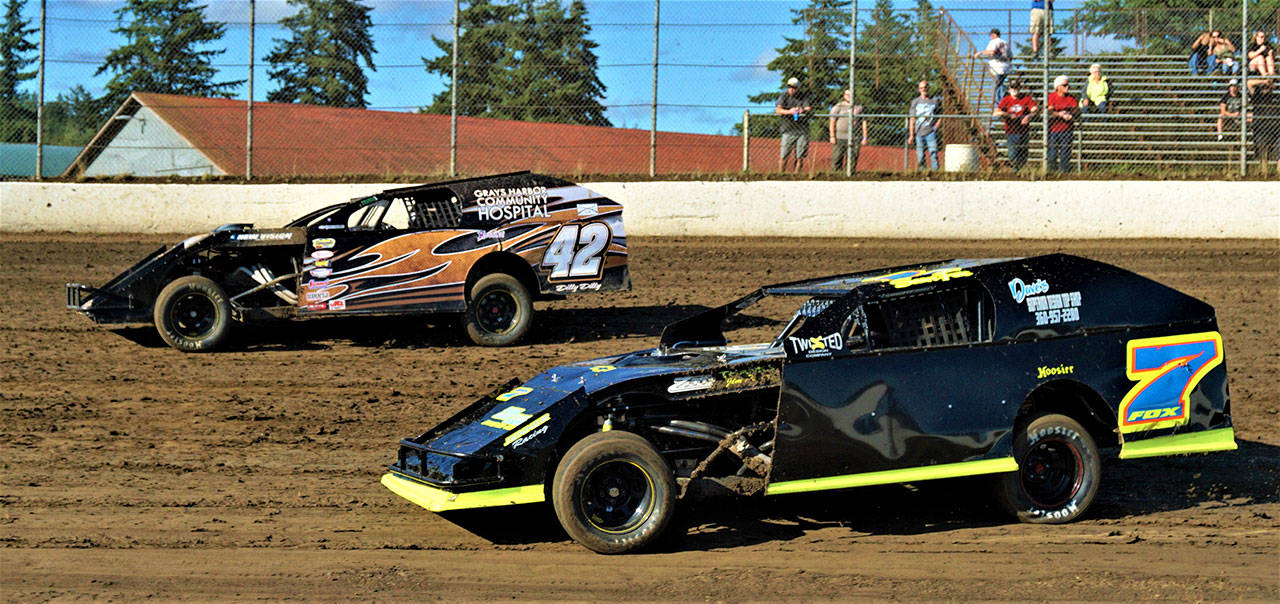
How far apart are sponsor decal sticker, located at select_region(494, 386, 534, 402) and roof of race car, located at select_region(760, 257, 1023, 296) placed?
1489mm

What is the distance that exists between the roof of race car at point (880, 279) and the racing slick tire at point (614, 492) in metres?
1.39

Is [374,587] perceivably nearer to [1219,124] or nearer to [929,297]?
[929,297]

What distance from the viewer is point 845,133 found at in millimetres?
16250

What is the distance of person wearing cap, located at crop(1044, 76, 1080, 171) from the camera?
1596 centimetres

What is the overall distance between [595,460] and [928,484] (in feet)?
7.97

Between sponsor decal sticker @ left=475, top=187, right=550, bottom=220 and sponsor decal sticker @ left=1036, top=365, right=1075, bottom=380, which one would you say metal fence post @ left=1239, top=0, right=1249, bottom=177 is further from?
sponsor decal sticker @ left=1036, top=365, right=1075, bottom=380

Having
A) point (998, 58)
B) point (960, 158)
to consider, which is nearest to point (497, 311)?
point (960, 158)

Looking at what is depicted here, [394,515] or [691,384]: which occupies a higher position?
[691,384]

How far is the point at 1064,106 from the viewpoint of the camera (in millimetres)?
16188

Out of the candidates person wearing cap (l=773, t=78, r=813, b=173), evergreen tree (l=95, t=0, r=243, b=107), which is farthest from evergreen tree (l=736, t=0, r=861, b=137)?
evergreen tree (l=95, t=0, r=243, b=107)

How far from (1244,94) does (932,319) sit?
12.2 metres

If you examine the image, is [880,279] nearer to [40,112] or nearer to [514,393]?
[514,393]

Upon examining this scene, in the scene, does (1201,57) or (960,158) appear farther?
(1201,57)

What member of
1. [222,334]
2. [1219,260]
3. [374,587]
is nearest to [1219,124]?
[1219,260]
